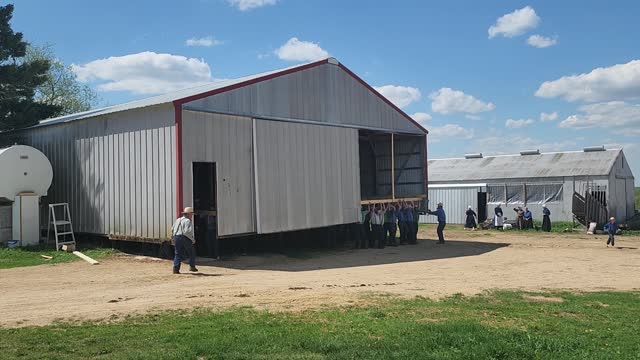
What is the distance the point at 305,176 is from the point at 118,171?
594 cm

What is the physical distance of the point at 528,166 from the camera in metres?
39.2

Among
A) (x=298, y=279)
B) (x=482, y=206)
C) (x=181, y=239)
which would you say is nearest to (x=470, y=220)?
(x=482, y=206)

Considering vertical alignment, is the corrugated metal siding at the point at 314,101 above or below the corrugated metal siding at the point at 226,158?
above

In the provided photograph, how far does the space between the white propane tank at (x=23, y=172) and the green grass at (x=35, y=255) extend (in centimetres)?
194

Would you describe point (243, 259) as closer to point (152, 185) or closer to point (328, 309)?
point (152, 185)

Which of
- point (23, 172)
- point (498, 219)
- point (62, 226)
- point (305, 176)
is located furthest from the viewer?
point (498, 219)

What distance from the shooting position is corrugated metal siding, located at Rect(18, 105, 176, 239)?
17125 mm

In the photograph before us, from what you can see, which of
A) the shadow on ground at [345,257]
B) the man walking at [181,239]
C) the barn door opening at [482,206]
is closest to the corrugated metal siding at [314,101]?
the man walking at [181,239]

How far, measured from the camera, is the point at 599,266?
17.7 meters

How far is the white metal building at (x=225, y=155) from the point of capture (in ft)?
56.4

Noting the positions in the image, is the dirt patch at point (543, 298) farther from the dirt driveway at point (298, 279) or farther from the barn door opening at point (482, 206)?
the barn door opening at point (482, 206)

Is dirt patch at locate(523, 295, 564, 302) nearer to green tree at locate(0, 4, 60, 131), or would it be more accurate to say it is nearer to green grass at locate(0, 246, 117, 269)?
green grass at locate(0, 246, 117, 269)

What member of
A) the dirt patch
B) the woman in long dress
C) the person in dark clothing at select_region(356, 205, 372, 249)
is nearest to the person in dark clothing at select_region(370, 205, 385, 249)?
the person in dark clothing at select_region(356, 205, 372, 249)

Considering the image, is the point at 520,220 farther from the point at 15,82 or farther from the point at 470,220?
the point at 15,82
